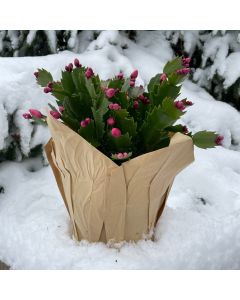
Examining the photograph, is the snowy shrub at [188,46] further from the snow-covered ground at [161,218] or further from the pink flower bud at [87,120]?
the pink flower bud at [87,120]

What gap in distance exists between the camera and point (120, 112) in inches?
40.9

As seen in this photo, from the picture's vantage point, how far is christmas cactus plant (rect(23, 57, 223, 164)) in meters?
1.05

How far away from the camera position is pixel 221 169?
1709 mm

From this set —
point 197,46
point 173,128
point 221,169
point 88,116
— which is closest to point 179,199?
point 221,169

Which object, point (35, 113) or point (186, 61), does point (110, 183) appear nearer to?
point (35, 113)

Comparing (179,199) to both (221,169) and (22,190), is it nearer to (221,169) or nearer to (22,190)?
(221,169)

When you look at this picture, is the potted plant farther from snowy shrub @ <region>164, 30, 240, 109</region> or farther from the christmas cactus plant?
snowy shrub @ <region>164, 30, 240, 109</region>

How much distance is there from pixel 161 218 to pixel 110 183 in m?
0.30

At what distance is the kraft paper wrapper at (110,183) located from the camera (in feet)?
3.42

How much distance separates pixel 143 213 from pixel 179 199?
38cm

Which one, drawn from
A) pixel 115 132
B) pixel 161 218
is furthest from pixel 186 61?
pixel 161 218

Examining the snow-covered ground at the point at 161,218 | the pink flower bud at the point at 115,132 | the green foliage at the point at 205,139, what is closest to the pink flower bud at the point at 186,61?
the green foliage at the point at 205,139

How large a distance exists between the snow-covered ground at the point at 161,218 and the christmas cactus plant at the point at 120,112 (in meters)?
0.26

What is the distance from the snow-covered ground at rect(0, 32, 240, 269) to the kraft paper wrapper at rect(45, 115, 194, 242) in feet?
0.17
